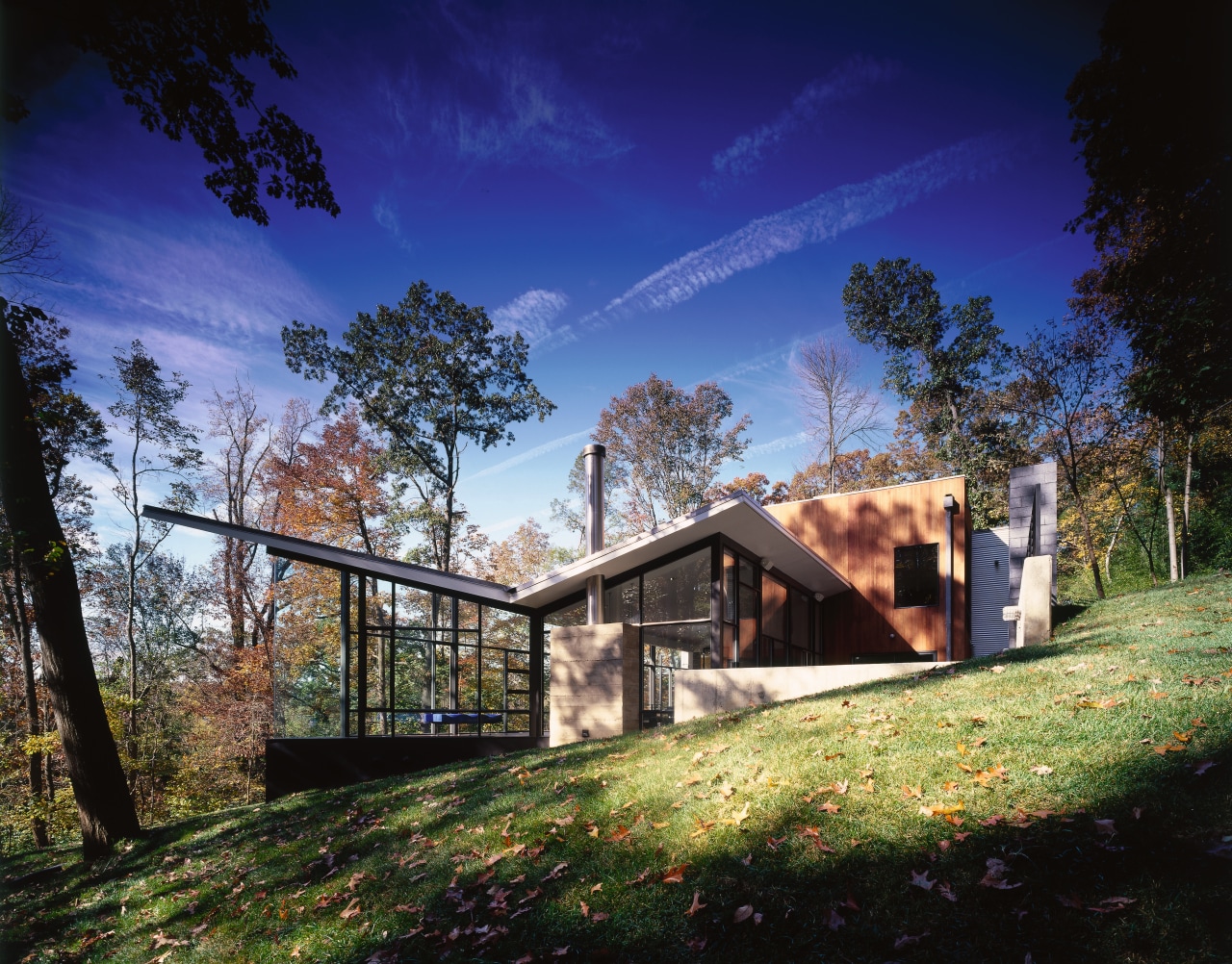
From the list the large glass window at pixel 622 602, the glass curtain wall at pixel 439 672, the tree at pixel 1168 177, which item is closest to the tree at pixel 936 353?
the tree at pixel 1168 177

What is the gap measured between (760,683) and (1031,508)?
8393 millimetres

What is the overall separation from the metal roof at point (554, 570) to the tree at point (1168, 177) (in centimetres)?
614

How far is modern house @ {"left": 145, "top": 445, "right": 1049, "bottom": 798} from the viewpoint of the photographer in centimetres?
1083

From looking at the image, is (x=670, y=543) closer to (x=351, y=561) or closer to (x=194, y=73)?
(x=351, y=561)

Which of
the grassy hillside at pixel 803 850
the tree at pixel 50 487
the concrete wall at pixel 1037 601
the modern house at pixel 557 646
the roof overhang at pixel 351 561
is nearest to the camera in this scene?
the grassy hillside at pixel 803 850

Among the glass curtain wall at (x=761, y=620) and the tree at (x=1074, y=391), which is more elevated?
the tree at (x=1074, y=391)

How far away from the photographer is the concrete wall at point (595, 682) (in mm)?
10703

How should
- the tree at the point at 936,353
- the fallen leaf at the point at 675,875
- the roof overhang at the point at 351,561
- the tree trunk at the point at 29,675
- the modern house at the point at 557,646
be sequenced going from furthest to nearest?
the tree at the point at 936,353 < the tree trunk at the point at 29,675 < the modern house at the point at 557,646 < the roof overhang at the point at 351,561 < the fallen leaf at the point at 675,875

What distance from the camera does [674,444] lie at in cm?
3073

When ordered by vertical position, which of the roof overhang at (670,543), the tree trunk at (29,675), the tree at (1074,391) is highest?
the tree at (1074,391)

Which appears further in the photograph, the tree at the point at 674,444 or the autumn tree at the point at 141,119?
the tree at the point at 674,444

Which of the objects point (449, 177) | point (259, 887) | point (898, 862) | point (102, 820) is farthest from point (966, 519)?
point (102, 820)

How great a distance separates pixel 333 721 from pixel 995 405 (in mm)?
24159

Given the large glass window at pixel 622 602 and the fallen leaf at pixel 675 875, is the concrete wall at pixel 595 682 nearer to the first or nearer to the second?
the large glass window at pixel 622 602
